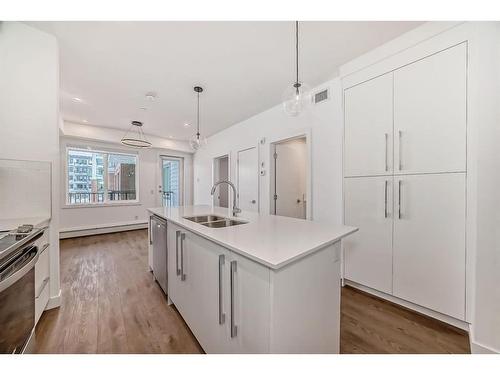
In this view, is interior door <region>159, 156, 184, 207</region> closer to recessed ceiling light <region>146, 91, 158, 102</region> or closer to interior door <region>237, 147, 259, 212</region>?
interior door <region>237, 147, 259, 212</region>

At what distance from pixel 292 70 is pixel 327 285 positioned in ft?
8.09

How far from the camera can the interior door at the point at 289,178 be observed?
12.1ft

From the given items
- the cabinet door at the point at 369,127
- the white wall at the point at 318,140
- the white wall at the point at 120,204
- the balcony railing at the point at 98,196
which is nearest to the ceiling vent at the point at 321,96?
the white wall at the point at 318,140

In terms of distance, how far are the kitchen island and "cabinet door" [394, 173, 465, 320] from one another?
0.88 m

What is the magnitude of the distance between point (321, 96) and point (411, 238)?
6.56 ft

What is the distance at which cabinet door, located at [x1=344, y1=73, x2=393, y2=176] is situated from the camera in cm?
200

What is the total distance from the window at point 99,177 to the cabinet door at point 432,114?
19.9ft

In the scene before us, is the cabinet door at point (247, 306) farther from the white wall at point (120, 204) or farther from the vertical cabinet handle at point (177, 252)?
the white wall at point (120, 204)

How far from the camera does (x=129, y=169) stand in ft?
18.6

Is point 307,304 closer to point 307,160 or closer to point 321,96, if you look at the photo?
point 307,160

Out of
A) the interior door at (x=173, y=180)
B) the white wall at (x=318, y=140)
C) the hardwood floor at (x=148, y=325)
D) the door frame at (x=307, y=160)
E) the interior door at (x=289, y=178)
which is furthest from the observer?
the interior door at (x=173, y=180)

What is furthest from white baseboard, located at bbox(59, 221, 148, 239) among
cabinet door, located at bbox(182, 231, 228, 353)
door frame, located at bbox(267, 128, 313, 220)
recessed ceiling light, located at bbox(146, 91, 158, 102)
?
cabinet door, located at bbox(182, 231, 228, 353)

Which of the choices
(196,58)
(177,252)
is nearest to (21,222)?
(177,252)

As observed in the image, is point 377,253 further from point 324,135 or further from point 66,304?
point 66,304
